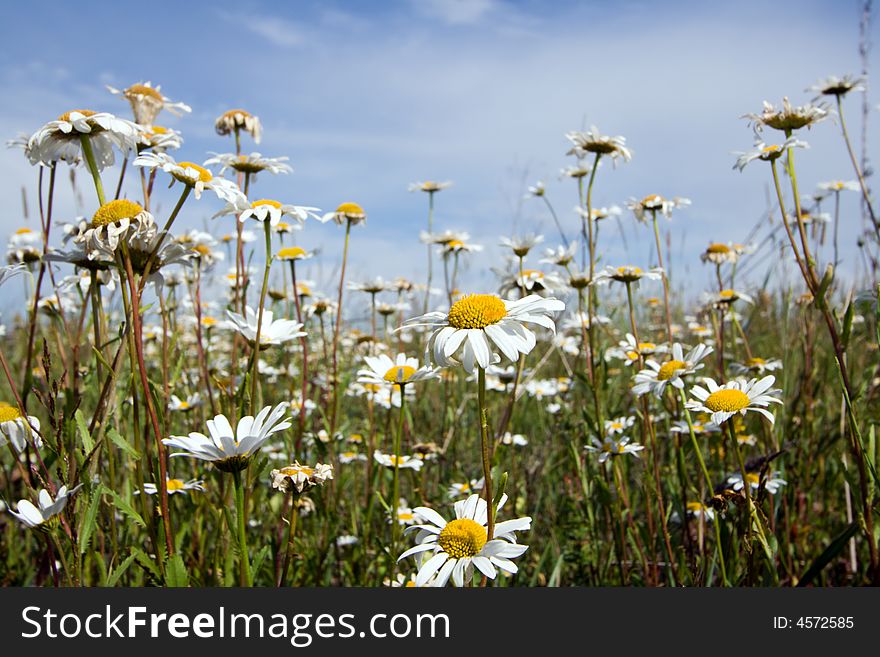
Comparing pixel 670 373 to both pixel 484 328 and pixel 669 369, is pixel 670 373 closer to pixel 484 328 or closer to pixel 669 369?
pixel 669 369

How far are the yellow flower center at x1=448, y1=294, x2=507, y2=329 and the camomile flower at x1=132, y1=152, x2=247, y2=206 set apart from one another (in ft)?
1.83

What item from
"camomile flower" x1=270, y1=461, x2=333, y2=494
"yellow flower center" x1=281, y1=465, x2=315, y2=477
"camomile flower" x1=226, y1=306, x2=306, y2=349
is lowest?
"camomile flower" x1=270, y1=461, x2=333, y2=494

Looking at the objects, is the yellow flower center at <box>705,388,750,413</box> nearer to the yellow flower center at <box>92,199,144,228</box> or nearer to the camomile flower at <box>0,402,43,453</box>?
the yellow flower center at <box>92,199,144,228</box>

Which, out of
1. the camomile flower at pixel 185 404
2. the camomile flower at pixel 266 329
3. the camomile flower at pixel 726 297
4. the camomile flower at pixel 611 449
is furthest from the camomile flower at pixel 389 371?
the camomile flower at pixel 726 297

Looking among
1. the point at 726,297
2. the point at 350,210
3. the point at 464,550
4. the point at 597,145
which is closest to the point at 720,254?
the point at 726,297

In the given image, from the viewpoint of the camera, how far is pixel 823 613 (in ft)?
4.84

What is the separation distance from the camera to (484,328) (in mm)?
1214

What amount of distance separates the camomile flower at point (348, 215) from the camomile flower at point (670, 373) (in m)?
1.23

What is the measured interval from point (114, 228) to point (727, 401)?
144 centimetres

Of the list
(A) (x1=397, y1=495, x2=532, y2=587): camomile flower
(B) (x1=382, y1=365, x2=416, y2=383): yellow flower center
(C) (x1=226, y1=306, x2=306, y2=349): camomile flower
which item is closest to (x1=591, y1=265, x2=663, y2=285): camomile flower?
(B) (x1=382, y1=365, x2=416, y2=383): yellow flower center

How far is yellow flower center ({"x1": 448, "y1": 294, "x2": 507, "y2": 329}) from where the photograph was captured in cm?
122

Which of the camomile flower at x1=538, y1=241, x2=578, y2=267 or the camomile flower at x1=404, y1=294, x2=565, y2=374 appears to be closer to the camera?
the camomile flower at x1=404, y1=294, x2=565, y2=374

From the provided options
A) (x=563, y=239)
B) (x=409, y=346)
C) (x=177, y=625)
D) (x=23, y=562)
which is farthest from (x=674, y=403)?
(x=409, y=346)

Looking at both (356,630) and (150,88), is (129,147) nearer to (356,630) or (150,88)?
(150,88)
